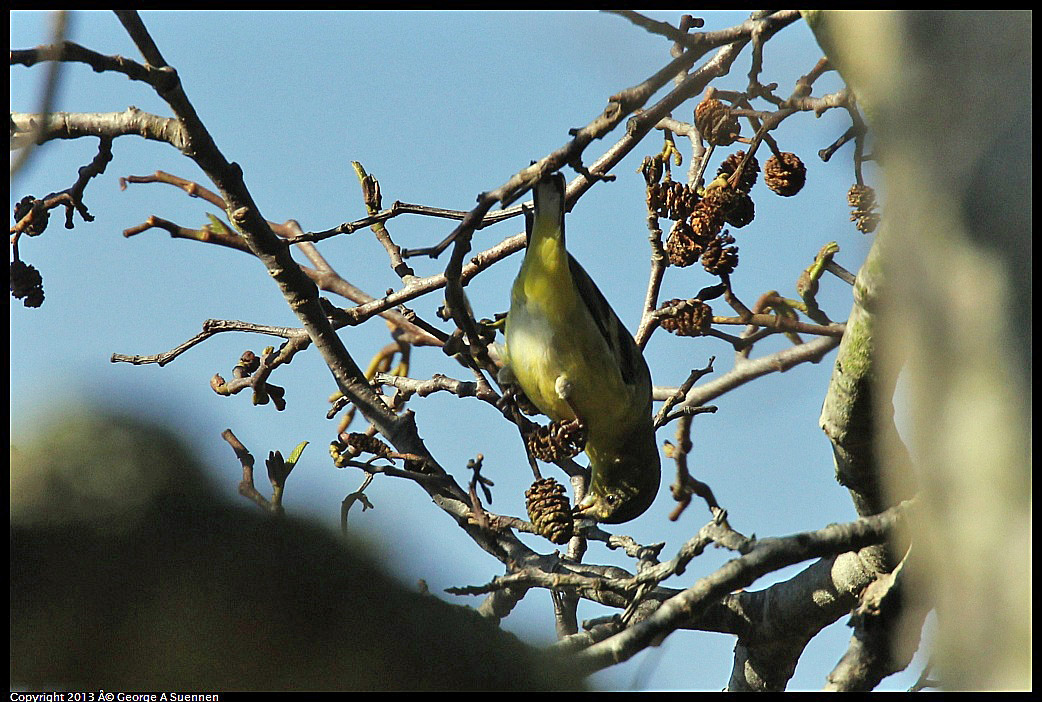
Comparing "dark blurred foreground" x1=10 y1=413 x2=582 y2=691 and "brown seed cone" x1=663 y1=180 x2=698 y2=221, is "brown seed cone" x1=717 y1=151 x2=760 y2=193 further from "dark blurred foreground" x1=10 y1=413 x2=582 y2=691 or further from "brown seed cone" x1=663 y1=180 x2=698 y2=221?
"dark blurred foreground" x1=10 y1=413 x2=582 y2=691

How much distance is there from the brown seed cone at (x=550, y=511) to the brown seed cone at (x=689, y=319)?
0.82m

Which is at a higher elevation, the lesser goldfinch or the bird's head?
the lesser goldfinch

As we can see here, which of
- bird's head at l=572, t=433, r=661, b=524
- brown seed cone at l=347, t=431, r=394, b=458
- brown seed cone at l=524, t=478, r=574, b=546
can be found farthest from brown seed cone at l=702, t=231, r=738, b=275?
bird's head at l=572, t=433, r=661, b=524

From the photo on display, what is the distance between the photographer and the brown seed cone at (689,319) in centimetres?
363

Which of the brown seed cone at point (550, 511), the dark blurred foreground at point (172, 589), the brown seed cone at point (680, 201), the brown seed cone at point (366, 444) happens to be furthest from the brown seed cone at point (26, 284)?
the dark blurred foreground at point (172, 589)

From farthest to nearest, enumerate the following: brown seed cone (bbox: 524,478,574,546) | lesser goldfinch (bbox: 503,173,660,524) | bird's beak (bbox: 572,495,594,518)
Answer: lesser goldfinch (bbox: 503,173,660,524)
bird's beak (bbox: 572,495,594,518)
brown seed cone (bbox: 524,478,574,546)

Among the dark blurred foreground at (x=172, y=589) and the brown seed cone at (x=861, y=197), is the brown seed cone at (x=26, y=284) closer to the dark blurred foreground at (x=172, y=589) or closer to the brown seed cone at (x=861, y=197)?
the dark blurred foreground at (x=172, y=589)

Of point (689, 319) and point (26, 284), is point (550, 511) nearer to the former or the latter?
point (689, 319)

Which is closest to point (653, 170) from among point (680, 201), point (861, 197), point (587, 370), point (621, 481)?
point (680, 201)

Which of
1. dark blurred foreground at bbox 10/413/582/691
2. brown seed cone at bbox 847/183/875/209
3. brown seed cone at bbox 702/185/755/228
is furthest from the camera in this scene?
brown seed cone at bbox 847/183/875/209

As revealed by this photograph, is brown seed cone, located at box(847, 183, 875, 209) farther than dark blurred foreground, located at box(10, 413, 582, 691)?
Yes

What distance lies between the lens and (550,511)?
3.53 meters

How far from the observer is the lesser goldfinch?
4.98 metres

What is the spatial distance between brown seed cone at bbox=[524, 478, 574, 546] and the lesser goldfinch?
45.1 inches
